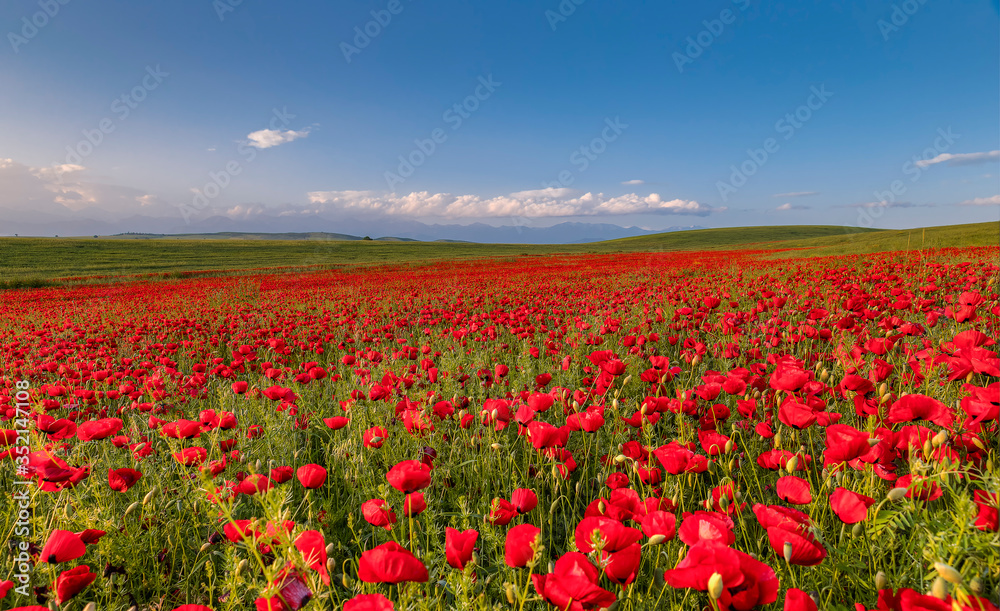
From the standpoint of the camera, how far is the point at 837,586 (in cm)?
136

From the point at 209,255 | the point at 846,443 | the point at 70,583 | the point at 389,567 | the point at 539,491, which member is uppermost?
the point at 209,255

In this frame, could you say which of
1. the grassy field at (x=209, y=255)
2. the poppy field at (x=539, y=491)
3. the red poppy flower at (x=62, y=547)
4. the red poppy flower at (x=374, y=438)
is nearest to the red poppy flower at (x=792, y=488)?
the poppy field at (x=539, y=491)

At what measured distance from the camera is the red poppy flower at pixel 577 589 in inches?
35.7

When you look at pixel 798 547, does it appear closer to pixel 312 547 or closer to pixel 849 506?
pixel 849 506

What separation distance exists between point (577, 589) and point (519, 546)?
0.72 feet

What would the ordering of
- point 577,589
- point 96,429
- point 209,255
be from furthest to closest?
point 209,255 < point 96,429 < point 577,589

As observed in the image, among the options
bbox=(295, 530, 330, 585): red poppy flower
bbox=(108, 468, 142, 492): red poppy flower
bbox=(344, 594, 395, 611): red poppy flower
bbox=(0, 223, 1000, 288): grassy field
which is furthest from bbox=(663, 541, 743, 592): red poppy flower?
bbox=(0, 223, 1000, 288): grassy field

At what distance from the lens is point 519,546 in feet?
3.60

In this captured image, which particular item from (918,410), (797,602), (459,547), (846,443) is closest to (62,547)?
→ (459,547)

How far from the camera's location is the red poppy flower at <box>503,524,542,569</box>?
1083mm

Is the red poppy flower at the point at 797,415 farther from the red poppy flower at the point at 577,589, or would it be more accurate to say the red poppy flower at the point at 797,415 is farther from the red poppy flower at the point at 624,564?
the red poppy flower at the point at 577,589

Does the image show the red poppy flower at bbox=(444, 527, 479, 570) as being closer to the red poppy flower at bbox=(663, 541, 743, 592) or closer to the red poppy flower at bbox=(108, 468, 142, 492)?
the red poppy flower at bbox=(663, 541, 743, 592)

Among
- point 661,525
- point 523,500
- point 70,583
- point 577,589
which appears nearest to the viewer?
point 577,589

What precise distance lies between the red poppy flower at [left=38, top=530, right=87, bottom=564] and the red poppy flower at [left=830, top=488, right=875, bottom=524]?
2.03 meters
